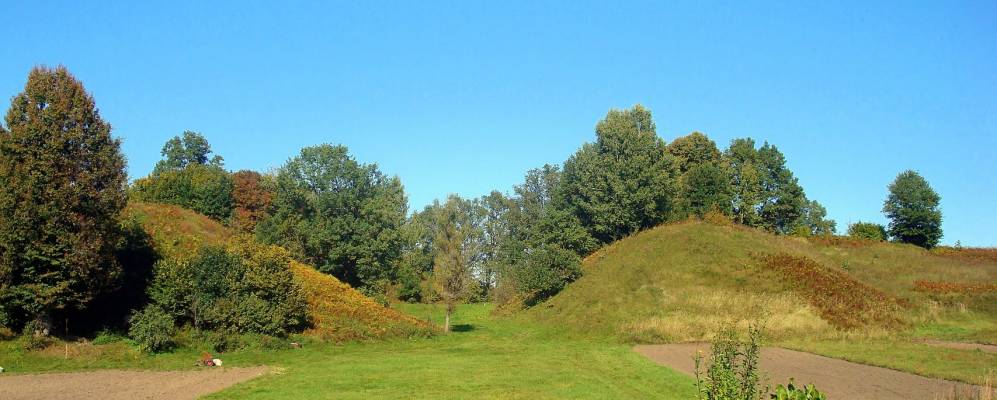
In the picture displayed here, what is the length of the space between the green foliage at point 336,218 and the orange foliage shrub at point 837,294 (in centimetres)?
2692

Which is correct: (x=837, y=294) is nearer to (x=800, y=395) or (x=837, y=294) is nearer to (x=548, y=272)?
(x=548, y=272)

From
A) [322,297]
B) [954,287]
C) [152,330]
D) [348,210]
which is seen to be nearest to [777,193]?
[954,287]

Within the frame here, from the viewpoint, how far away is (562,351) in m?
28.1

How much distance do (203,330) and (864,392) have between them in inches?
914

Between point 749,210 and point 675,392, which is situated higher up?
point 749,210

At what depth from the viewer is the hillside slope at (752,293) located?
3384 centimetres

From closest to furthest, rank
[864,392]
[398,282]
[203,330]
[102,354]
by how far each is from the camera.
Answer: [864,392] < [102,354] < [203,330] < [398,282]

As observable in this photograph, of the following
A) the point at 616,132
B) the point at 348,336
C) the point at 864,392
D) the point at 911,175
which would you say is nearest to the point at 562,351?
the point at 348,336

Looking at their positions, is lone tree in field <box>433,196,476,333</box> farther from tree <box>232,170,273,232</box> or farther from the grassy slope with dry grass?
tree <box>232,170,273,232</box>

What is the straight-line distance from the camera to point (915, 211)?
235 feet

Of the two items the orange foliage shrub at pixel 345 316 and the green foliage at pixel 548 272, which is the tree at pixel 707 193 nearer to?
the green foliage at pixel 548 272

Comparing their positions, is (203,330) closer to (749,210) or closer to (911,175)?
(749,210)

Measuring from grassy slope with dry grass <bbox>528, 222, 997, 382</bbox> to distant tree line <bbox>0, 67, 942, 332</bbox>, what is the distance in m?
5.59

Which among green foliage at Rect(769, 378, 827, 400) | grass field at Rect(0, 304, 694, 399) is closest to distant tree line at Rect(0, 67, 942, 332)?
grass field at Rect(0, 304, 694, 399)
